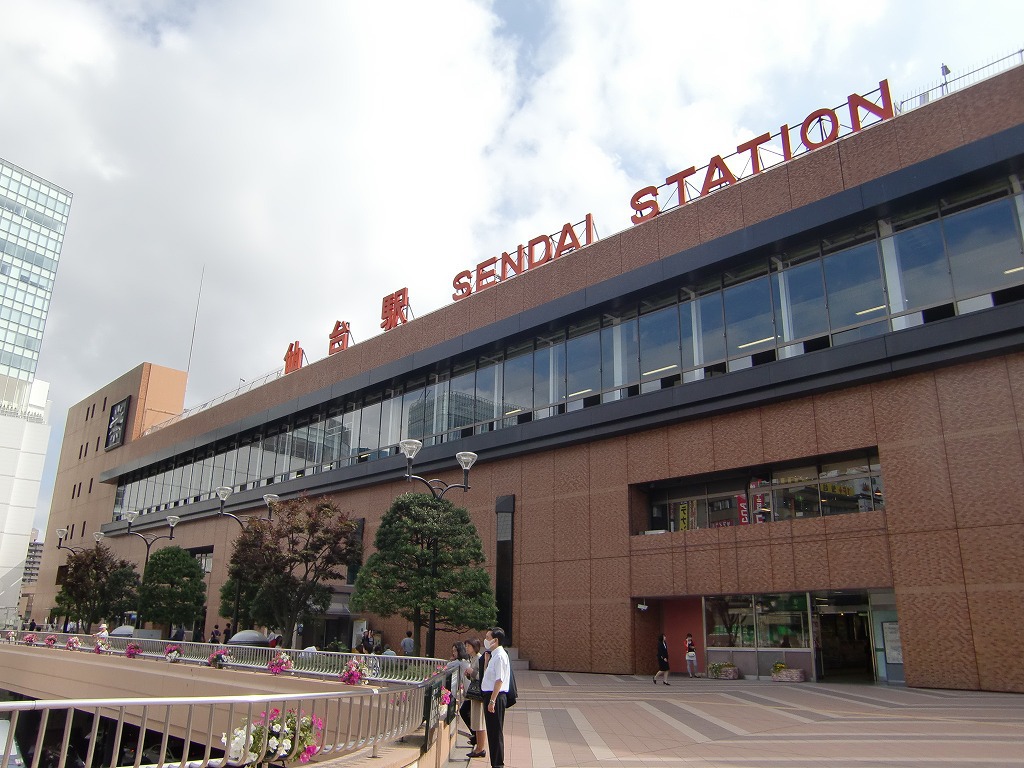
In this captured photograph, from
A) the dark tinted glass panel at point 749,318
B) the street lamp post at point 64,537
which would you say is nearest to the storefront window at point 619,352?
the dark tinted glass panel at point 749,318

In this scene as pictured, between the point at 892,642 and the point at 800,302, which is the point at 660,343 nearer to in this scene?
the point at 800,302

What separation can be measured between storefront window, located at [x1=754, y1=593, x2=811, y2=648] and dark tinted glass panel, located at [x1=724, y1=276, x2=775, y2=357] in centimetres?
739

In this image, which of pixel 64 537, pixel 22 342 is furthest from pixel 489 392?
pixel 22 342

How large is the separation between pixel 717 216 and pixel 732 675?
46.8 ft

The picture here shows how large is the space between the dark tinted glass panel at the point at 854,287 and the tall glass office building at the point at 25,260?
99682 mm

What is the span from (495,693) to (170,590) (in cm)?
3462

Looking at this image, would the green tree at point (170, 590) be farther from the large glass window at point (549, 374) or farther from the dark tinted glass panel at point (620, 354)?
the dark tinted glass panel at point (620, 354)

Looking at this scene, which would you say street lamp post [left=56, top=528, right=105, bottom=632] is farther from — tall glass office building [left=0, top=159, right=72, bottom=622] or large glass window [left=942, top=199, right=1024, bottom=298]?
large glass window [left=942, top=199, right=1024, bottom=298]

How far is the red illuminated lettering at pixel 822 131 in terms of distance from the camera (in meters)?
22.3

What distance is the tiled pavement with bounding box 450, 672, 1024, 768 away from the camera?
405 inches

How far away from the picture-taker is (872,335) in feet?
67.0

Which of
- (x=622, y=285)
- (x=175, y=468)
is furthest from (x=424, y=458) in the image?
(x=175, y=468)

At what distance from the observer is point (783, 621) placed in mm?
21781

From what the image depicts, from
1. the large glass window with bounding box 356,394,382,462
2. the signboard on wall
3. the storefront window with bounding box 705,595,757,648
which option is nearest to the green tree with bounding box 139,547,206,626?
the large glass window with bounding box 356,394,382,462
